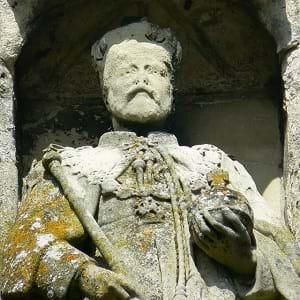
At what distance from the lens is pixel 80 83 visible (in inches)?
412

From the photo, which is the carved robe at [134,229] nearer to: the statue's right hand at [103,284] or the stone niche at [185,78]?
the statue's right hand at [103,284]

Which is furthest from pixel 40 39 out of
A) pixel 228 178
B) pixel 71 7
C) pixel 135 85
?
pixel 228 178

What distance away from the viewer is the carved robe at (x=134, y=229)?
880 cm

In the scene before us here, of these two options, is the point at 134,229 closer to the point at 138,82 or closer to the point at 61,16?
the point at 138,82

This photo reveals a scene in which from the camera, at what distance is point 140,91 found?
9.59 meters

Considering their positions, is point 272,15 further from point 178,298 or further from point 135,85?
point 178,298

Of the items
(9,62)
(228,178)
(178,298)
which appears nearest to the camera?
(178,298)

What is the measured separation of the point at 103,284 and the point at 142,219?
1.72 ft

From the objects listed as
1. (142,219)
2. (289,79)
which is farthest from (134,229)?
(289,79)

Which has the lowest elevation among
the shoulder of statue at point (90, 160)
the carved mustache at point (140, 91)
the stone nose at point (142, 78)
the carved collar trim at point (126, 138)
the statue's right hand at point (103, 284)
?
the statue's right hand at point (103, 284)

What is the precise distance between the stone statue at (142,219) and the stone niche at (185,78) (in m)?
0.62

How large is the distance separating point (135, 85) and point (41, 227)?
3.08 feet

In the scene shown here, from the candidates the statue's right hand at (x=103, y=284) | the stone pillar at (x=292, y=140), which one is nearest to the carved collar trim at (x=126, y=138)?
the stone pillar at (x=292, y=140)

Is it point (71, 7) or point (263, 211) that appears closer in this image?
point (263, 211)
